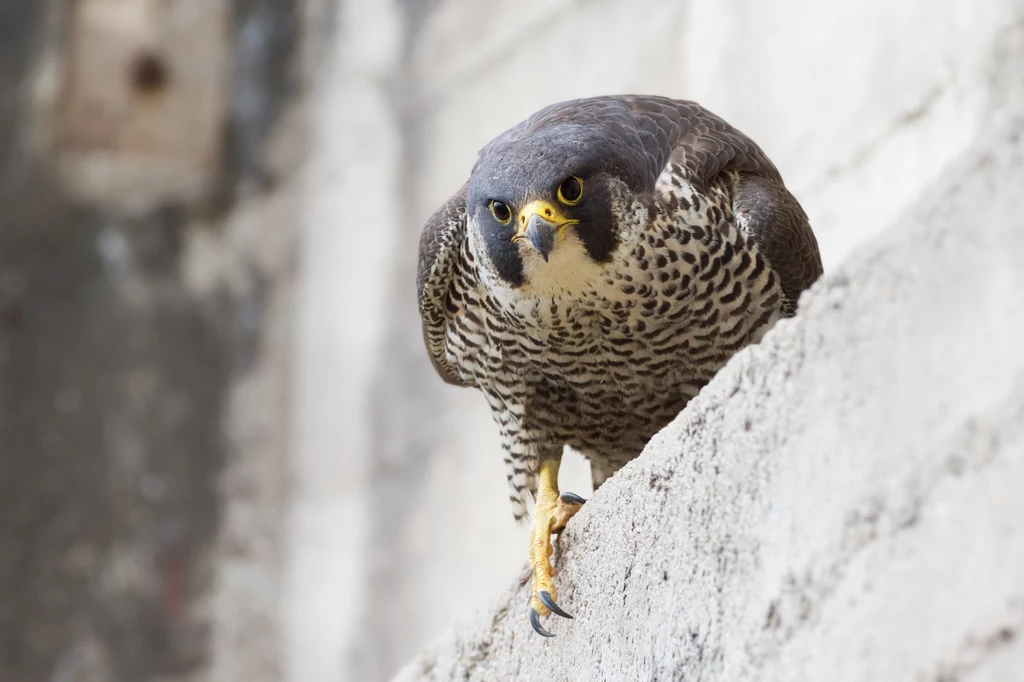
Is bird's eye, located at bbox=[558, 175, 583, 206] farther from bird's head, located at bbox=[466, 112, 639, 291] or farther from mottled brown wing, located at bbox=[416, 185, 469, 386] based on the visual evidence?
mottled brown wing, located at bbox=[416, 185, 469, 386]

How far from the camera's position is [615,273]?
221cm

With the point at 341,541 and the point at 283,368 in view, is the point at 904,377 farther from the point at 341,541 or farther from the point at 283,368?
the point at 283,368

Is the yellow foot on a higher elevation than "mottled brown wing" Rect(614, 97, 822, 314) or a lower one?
lower

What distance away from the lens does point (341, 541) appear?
5539 millimetres

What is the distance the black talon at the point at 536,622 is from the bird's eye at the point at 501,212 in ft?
2.22

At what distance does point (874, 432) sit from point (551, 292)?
→ 4.10 feet

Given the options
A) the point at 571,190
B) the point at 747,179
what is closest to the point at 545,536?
the point at 571,190

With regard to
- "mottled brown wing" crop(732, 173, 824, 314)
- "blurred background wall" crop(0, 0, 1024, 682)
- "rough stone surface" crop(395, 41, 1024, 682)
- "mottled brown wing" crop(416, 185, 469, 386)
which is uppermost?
"blurred background wall" crop(0, 0, 1024, 682)

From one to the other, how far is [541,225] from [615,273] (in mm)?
178

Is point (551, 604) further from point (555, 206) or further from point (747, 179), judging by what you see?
point (747, 179)

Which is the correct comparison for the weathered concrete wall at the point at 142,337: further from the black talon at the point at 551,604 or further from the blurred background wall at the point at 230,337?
the black talon at the point at 551,604

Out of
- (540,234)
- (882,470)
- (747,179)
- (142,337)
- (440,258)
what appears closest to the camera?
(882,470)

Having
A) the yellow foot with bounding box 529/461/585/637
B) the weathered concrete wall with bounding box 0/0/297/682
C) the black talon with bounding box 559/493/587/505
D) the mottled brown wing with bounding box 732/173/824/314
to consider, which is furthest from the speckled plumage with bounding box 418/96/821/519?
the weathered concrete wall with bounding box 0/0/297/682

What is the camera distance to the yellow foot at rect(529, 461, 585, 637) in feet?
→ 6.36
